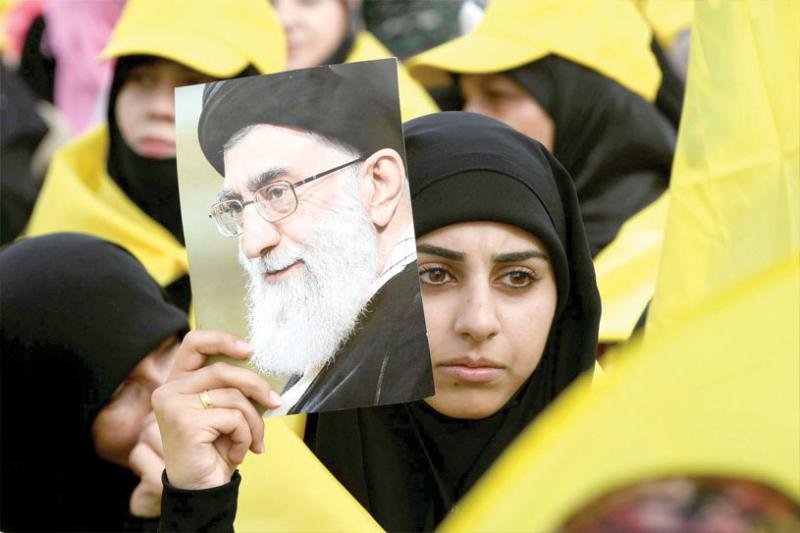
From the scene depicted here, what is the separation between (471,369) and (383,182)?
251 millimetres

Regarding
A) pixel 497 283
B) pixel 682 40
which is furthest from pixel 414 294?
pixel 682 40

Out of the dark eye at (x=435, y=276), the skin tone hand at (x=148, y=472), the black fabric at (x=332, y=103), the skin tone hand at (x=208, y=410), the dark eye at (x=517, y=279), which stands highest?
the black fabric at (x=332, y=103)

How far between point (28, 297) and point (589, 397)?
4.68ft

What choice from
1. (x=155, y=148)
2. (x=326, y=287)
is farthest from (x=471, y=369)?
(x=155, y=148)

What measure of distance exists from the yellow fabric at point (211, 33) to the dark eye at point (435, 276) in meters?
1.56

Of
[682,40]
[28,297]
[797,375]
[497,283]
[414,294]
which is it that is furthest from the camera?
[682,40]

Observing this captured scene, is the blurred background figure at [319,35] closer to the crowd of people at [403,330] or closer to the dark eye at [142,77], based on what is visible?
the dark eye at [142,77]

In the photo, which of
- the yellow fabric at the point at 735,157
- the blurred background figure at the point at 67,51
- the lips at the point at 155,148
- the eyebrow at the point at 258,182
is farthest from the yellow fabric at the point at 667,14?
the blurred background figure at the point at 67,51

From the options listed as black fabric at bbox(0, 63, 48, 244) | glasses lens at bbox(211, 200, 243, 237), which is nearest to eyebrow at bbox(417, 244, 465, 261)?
glasses lens at bbox(211, 200, 243, 237)

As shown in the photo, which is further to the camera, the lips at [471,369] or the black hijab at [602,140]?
the black hijab at [602,140]

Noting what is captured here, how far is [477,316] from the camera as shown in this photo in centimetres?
138

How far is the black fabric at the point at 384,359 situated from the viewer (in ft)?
4.29

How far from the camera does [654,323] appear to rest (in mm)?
1378

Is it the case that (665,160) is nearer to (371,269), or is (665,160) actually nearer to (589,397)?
(371,269)
